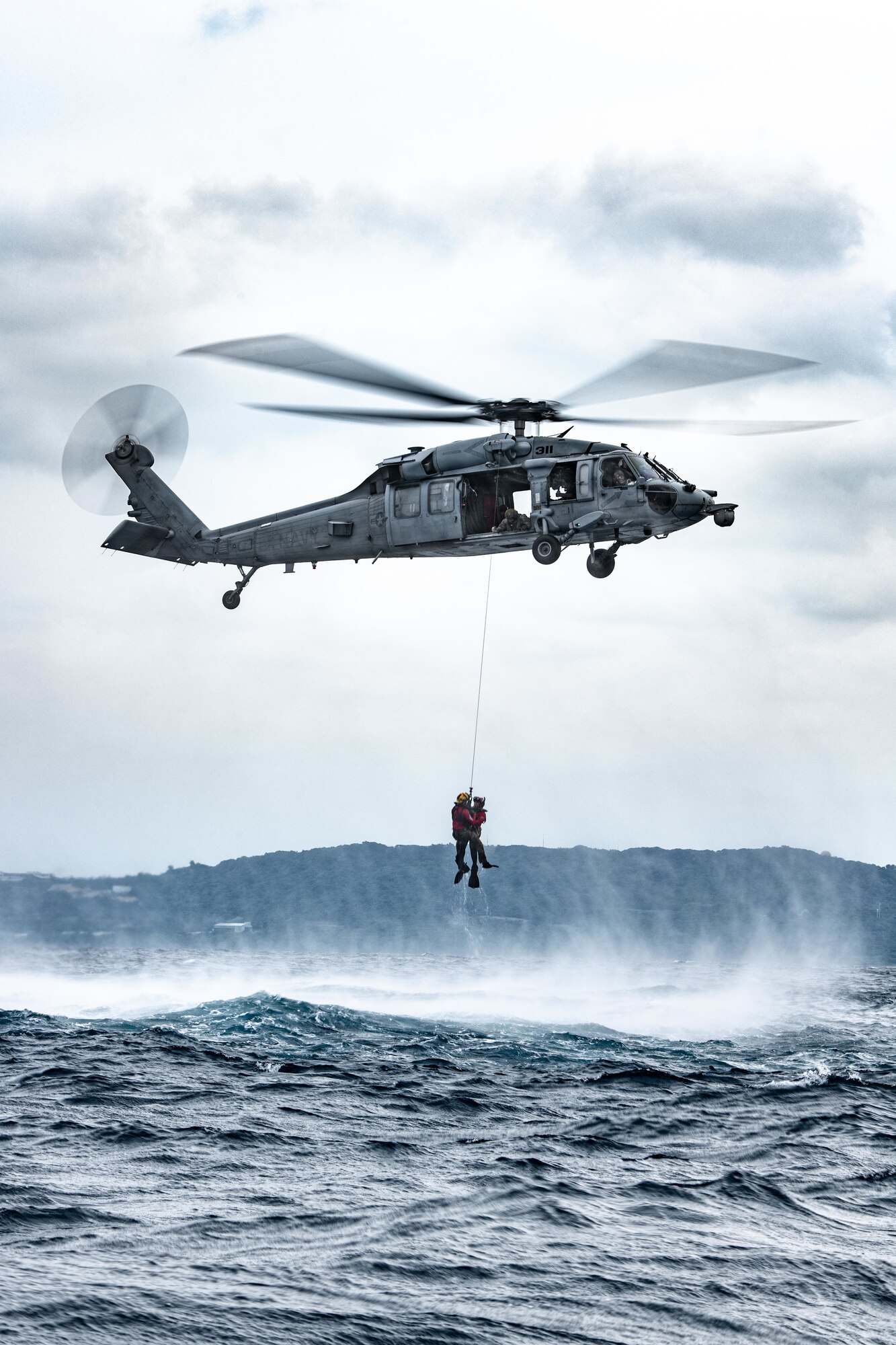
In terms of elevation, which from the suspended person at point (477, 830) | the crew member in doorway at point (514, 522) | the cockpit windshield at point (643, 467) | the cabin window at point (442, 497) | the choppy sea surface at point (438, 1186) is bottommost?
the choppy sea surface at point (438, 1186)

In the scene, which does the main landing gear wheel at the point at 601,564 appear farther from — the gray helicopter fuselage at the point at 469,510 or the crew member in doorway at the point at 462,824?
the crew member in doorway at the point at 462,824

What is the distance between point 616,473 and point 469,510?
3.53 m

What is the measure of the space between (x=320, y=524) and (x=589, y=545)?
681 centimetres

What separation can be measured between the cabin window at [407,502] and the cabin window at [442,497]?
0.39 m

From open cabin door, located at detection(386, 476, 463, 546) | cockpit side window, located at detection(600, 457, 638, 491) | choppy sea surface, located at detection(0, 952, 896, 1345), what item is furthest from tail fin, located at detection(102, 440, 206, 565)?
choppy sea surface, located at detection(0, 952, 896, 1345)

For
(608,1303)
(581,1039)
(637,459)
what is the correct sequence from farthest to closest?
(581,1039)
(637,459)
(608,1303)

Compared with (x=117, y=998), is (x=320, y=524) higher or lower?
higher

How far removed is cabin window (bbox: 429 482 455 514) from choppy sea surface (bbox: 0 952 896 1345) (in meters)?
12.9

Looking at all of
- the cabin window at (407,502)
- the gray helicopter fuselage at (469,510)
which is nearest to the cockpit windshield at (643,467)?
the gray helicopter fuselage at (469,510)

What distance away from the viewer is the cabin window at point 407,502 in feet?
95.8

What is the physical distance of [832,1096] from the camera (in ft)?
97.7

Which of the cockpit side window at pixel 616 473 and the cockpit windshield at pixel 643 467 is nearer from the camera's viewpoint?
the cockpit windshield at pixel 643 467

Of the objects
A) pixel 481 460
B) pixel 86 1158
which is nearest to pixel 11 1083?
pixel 86 1158

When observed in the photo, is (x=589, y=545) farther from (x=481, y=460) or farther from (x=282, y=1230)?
(x=282, y=1230)
